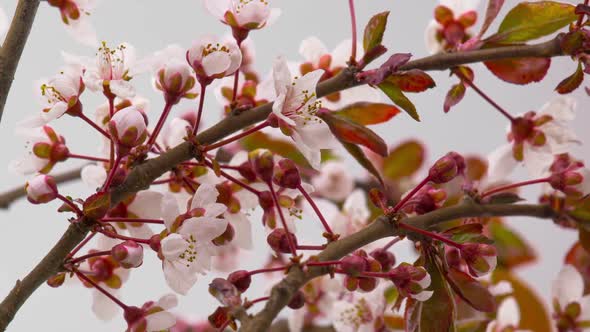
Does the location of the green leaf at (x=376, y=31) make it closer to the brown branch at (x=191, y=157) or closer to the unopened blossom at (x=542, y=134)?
the brown branch at (x=191, y=157)

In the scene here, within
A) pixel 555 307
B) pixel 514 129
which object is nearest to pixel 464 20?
pixel 514 129

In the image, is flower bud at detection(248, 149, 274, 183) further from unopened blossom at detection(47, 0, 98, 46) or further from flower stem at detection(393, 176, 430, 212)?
unopened blossom at detection(47, 0, 98, 46)

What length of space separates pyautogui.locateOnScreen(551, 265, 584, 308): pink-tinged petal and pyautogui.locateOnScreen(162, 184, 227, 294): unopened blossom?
46cm

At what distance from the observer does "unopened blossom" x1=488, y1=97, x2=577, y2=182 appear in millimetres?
724

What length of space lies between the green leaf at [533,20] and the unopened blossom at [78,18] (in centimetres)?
37

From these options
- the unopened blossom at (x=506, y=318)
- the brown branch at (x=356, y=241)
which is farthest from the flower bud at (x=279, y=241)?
the unopened blossom at (x=506, y=318)

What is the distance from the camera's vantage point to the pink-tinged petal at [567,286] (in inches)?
33.1

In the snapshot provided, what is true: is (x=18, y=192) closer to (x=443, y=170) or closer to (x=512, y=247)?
(x=443, y=170)

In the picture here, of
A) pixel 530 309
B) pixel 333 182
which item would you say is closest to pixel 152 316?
pixel 333 182

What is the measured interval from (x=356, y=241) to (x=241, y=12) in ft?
0.67

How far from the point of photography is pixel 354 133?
577 millimetres

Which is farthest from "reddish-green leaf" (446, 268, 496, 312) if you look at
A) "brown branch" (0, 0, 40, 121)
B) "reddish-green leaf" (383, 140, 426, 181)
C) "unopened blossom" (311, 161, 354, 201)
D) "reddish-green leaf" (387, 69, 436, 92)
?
"reddish-green leaf" (383, 140, 426, 181)

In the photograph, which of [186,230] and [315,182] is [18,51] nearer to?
[186,230]

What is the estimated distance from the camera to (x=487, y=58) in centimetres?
60
